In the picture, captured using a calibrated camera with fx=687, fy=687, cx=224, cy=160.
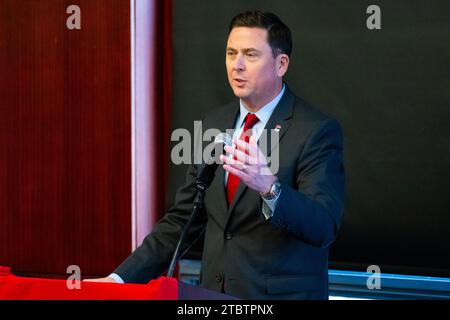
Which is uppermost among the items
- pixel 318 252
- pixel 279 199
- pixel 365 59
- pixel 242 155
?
pixel 365 59

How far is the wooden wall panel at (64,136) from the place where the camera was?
10.3 feet

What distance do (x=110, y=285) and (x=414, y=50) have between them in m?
2.00

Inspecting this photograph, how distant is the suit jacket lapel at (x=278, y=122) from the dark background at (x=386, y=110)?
3.31 ft

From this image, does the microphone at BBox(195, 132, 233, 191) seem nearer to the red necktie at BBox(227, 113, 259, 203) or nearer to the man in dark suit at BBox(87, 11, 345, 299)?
the man in dark suit at BBox(87, 11, 345, 299)

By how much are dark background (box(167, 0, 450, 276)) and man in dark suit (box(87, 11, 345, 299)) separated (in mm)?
985

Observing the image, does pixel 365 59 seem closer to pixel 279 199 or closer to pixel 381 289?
pixel 381 289

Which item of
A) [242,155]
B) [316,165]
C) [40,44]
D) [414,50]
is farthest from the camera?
[40,44]

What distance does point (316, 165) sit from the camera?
1.95m

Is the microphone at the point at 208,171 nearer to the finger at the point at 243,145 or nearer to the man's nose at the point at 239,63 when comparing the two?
the finger at the point at 243,145

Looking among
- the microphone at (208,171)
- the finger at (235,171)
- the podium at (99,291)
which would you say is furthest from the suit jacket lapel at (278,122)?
the podium at (99,291)

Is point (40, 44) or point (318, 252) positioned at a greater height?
point (40, 44)

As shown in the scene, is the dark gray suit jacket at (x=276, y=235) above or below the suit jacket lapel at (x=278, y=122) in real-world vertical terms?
below

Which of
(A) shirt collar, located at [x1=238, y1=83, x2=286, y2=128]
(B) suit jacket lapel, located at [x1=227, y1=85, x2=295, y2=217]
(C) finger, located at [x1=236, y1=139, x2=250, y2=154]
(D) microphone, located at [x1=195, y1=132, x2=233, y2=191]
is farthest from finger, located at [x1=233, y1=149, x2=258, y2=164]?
(A) shirt collar, located at [x1=238, y1=83, x2=286, y2=128]
